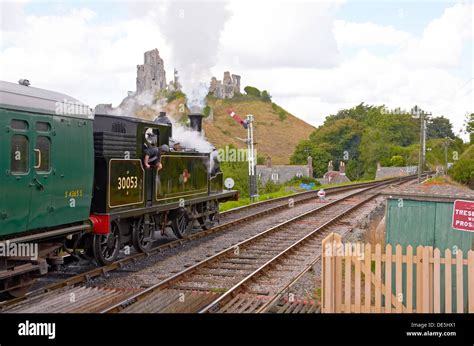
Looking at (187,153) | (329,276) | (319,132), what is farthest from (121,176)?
A: (319,132)

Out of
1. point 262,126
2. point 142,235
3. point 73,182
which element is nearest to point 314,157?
point 262,126

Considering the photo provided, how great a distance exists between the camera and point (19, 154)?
7637mm

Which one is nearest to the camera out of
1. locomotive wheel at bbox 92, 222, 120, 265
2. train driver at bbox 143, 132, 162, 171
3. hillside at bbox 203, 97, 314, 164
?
locomotive wheel at bbox 92, 222, 120, 265

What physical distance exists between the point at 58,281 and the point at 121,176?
2.27 meters

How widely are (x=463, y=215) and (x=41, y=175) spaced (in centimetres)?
625

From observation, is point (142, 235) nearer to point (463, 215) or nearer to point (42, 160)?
point (42, 160)

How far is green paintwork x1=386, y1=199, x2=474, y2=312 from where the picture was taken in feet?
29.0

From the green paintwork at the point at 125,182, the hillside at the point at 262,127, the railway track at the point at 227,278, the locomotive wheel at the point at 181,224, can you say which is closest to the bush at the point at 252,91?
the hillside at the point at 262,127

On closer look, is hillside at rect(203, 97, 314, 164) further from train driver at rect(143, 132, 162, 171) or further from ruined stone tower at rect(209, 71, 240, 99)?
train driver at rect(143, 132, 162, 171)

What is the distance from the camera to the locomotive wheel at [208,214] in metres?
15.4

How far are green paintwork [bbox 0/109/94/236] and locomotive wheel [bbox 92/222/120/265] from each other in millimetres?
745

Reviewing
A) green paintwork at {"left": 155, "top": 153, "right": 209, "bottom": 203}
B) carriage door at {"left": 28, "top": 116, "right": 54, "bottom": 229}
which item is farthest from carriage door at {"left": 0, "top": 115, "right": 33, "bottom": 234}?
green paintwork at {"left": 155, "top": 153, "right": 209, "bottom": 203}

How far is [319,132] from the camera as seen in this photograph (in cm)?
9612
